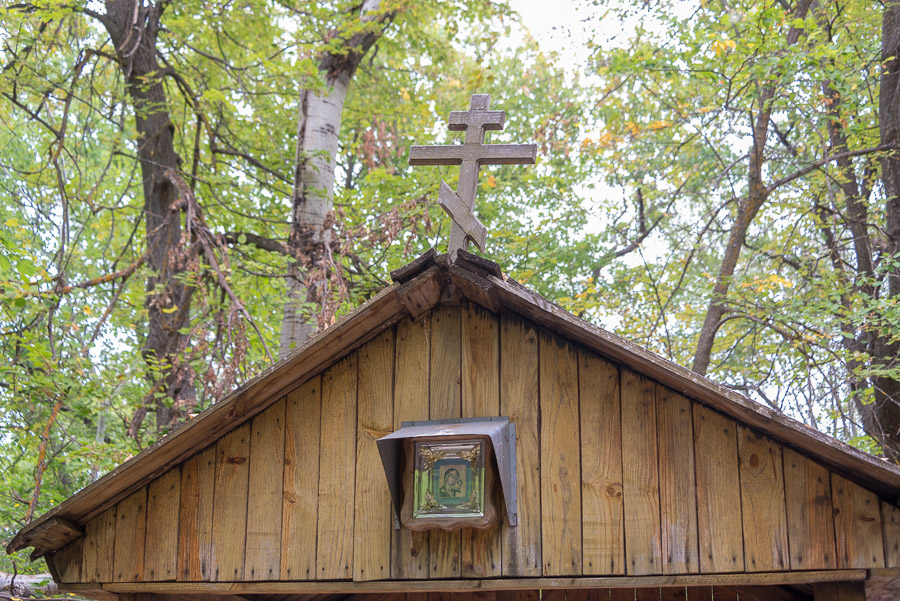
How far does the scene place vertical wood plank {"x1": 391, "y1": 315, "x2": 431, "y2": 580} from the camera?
3998 mm

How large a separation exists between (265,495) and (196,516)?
1.26 feet

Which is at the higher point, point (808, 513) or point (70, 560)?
point (808, 513)

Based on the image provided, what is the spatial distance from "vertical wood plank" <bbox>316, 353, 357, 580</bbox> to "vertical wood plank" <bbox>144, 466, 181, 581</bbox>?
777mm

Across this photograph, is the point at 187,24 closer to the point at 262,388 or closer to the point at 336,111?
the point at 336,111

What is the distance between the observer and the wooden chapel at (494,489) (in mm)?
3684

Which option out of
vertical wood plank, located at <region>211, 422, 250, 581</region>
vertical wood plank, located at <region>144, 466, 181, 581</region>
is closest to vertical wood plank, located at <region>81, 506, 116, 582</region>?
vertical wood plank, located at <region>144, 466, 181, 581</region>

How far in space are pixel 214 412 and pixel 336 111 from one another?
5.93 metres

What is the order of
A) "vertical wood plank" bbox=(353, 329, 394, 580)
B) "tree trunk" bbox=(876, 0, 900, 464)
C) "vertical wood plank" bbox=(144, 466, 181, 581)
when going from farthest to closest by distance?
1. "tree trunk" bbox=(876, 0, 900, 464)
2. "vertical wood plank" bbox=(144, 466, 181, 581)
3. "vertical wood plank" bbox=(353, 329, 394, 580)

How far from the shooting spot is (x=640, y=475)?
3.89 meters

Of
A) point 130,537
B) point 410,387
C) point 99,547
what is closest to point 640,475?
point 410,387

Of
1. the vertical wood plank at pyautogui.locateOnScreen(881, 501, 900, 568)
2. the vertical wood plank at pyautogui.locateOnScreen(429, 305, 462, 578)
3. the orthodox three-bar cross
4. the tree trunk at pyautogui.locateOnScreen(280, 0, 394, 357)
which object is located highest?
the tree trunk at pyautogui.locateOnScreen(280, 0, 394, 357)

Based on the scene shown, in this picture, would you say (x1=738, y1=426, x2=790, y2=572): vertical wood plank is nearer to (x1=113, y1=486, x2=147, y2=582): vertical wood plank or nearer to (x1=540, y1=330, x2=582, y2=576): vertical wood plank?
(x1=540, y1=330, x2=582, y2=576): vertical wood plank

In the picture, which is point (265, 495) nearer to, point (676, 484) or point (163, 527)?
point (163, 527)

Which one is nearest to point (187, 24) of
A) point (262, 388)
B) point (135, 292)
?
point (135, 292)
